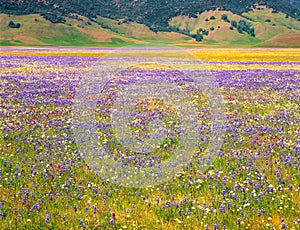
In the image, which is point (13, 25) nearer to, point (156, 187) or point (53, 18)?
point (53, 18)

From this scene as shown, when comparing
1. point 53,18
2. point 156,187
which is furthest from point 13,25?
point 156,187

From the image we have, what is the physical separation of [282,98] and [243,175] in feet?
42.1

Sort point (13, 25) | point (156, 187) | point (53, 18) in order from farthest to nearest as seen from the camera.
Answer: point (53, 18) < point (13, 25) < point (156, 187)

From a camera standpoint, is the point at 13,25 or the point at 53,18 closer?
the point at 13,25

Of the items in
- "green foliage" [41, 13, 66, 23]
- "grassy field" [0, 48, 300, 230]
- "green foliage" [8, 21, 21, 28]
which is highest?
"green foliage" [41, 13, 66, 23]

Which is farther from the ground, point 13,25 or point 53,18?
point 53,18

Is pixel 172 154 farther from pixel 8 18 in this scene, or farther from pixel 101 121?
pixel 8 18

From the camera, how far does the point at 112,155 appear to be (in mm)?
10078

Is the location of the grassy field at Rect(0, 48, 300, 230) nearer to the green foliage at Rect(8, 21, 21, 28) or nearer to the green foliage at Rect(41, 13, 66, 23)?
the green foliage at Rect(8, 21, 21, 28)

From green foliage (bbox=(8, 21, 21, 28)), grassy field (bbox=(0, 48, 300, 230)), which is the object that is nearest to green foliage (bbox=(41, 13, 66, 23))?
green foliage (bbox=(8, 21, 21, 28))

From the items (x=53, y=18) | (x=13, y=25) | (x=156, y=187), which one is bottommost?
(x=156, y=187)

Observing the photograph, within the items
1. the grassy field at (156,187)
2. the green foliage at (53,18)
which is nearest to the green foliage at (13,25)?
the green foliage at (53,18)

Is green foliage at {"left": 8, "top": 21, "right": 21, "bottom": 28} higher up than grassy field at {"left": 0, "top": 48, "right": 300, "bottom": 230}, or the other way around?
green foliage at {"left": 8, "top": 21, "right": 21, "bottom": 28}

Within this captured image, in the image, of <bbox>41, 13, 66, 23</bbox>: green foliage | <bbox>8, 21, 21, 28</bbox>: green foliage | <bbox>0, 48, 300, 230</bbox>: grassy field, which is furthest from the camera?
<bbox>41, 13, 66, 23</bbox>: green foliage
